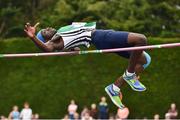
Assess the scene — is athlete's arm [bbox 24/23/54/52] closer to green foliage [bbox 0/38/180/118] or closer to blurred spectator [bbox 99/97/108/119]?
blurred spectator [bbox 99/97/108/119]

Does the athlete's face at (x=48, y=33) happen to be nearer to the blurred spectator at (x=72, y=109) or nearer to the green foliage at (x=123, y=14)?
the blurred spectator at (x=72, y=109)

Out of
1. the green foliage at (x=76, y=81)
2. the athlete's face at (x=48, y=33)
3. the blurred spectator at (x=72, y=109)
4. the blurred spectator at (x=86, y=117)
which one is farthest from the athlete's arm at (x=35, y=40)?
the green foliage at (x=76, y=81)

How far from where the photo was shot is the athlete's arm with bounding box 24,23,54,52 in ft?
32.9

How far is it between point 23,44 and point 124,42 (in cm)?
1501

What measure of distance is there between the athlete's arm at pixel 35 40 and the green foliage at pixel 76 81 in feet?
46.3

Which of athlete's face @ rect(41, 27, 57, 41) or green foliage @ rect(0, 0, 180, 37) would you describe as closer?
athlete's face @ rect(41, 27, 57, 41)

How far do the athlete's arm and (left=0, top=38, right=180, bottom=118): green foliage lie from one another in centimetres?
1412

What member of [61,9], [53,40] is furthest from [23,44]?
[53,40]

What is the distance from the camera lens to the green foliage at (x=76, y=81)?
2445cm

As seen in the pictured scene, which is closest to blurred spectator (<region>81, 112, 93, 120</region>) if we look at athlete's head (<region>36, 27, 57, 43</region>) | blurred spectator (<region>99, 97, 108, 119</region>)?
blurred spectator (<region>99, 97, 108, 119</region>)

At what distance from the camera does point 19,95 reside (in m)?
25.1

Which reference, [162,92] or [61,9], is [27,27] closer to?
[162,92]

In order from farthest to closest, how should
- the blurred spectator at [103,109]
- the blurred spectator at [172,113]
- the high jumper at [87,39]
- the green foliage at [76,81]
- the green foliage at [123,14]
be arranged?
the green foliage at [123,14]
the green foliage at [76,81]
the blurred spectator at [103,109]
the blurred spectator at [172,113]
the high jumper at [87,39]

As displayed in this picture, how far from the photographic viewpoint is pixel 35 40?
400 inches
